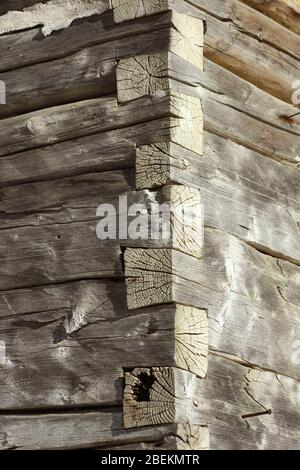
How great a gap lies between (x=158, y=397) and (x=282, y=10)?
2.38m

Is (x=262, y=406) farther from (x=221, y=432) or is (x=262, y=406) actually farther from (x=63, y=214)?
(x=63, y=214)

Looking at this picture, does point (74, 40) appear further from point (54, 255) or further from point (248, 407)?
point (248, 407)

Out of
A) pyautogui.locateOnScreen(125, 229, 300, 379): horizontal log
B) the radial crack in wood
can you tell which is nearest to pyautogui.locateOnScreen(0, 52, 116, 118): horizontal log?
pyautogui.locateOnScreen(125, 229, 300, 379): horizontal log

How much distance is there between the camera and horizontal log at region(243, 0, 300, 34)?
601cm

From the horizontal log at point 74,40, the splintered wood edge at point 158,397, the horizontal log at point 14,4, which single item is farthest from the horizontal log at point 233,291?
the horizontal log at point 14,4

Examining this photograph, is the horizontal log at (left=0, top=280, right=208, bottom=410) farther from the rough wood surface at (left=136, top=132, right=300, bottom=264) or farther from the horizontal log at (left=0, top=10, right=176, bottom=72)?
the horizontal log at (left=0, top=10, right=176, bottom=72)

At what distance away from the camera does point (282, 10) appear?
612cm

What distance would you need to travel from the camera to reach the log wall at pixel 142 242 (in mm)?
4965

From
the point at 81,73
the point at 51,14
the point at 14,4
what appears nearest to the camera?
the point at 81,73

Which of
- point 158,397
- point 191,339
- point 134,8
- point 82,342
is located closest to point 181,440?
point 158,397

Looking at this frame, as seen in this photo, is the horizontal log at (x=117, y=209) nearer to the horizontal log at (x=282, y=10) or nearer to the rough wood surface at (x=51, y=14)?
the rough wood surface at (x=51, y=14)

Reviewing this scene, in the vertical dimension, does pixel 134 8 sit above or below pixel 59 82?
above

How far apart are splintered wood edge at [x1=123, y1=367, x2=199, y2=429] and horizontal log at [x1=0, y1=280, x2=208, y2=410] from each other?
0.04m
